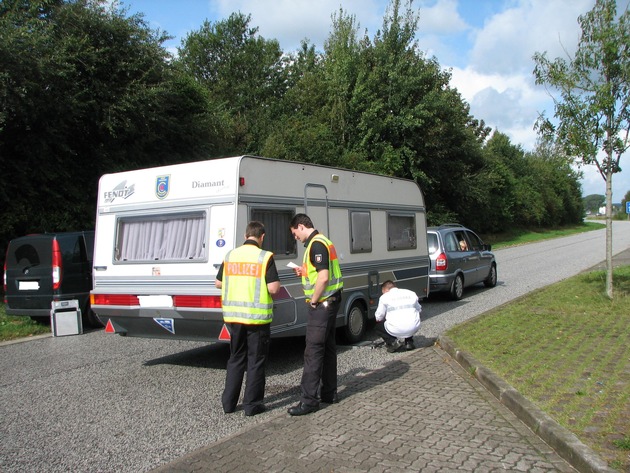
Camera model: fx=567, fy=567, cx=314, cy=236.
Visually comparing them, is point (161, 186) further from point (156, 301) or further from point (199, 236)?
point (156, 301)

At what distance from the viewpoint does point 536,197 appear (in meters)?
54.9

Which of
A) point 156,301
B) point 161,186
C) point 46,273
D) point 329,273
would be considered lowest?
point 156,301

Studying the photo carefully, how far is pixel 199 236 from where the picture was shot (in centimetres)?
680

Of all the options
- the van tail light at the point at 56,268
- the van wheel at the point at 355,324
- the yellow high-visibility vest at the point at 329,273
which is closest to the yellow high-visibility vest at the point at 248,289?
the yellow high-visibility vest at the point at 329,273

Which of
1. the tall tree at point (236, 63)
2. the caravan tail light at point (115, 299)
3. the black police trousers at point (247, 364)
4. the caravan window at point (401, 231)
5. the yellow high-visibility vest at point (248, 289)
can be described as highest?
the tall tree at point (236, 63)

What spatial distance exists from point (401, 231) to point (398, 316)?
2.82 meters

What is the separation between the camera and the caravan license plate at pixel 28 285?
10591 millimetres

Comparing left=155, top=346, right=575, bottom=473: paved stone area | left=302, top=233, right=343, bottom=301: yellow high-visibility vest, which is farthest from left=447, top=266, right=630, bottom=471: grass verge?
left=302, top=233, right=343, bottom=301: yellow high-visibility vest

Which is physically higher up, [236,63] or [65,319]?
[236,63]

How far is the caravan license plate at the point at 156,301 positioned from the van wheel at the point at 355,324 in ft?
9.14

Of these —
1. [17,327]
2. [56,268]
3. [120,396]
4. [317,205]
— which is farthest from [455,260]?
[17,327]

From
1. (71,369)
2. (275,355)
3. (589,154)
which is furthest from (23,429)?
(589,154)

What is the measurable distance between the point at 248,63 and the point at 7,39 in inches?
1214

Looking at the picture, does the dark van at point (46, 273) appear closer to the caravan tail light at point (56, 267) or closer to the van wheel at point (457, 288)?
the caravan tail light at point (56, 267)
